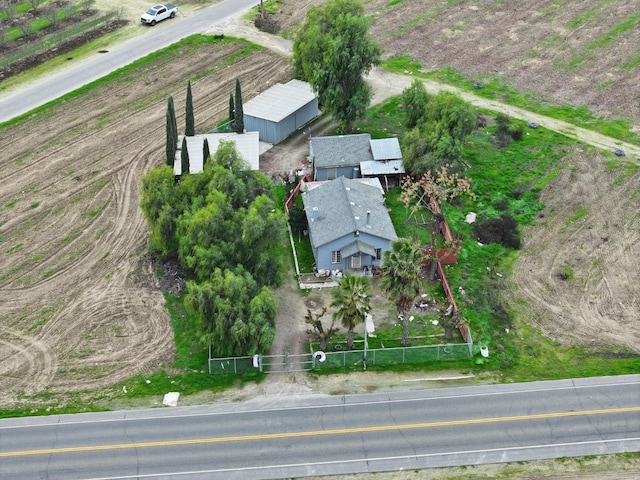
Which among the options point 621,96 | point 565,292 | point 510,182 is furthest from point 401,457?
point 621,96

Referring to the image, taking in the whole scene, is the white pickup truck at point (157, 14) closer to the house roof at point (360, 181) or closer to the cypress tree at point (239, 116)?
the cypress tree at point (239, 116)

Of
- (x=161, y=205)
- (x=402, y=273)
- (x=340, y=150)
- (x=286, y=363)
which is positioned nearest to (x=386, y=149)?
(x=340, y=150)

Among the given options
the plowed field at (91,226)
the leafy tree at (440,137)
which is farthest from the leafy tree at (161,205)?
the leafy tree at (440,137)

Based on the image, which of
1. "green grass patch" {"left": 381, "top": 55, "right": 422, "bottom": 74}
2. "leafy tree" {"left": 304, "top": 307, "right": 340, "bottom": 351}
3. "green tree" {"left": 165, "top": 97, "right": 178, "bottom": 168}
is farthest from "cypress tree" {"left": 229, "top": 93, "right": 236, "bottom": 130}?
"leafy tree" {"left": 304, "top": 307, "right": 340, "bottom": 351}

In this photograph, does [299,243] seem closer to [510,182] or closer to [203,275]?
[203,275]

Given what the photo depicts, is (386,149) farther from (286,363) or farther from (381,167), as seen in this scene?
(286,363)
